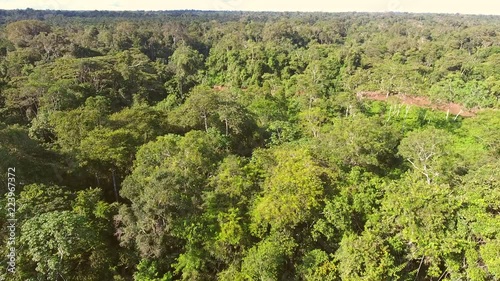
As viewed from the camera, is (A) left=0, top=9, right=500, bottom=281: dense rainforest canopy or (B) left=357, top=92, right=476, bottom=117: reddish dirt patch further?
(B) left=357, top=92, right=476, bottom=117: reddish dirt patch

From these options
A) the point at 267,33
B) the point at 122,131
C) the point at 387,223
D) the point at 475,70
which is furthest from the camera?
the point at 267,33

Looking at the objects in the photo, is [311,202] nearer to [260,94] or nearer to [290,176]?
[290,176]

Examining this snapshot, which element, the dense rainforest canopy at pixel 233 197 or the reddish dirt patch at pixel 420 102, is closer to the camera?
the dense rainforest canopy at pixel 233 197

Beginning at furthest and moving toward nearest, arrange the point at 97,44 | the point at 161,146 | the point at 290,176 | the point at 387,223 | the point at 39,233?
1. the point at 97,44
2. the point at 161,146
3. the point at 290,176
4. the point at 387,223
5. the point at 39,233

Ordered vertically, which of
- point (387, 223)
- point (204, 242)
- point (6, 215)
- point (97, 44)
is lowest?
point (204, 242)

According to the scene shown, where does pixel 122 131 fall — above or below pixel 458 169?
Result: above

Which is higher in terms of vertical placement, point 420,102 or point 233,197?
point 233,197

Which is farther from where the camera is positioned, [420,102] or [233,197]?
[420,102]

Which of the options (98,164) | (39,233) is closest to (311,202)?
(39,233)
